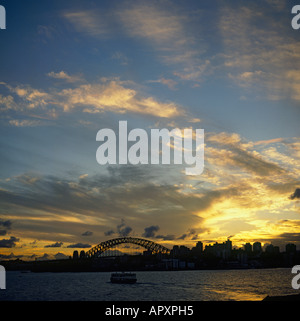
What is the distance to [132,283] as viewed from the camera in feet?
461
